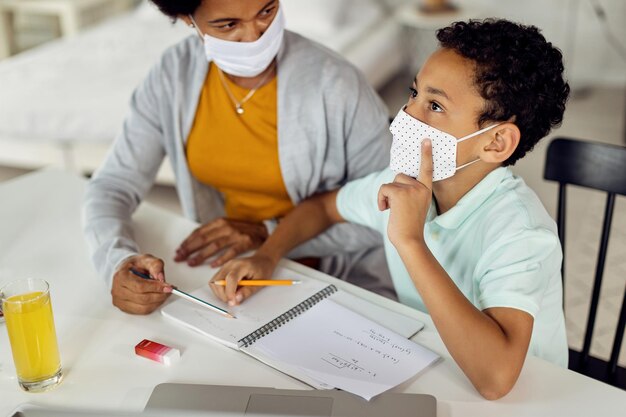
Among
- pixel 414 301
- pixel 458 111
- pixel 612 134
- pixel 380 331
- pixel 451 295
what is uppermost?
pixel 458 111

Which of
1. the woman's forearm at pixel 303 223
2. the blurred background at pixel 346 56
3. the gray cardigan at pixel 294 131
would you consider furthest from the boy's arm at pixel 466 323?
the blurred background at pixel 346 56

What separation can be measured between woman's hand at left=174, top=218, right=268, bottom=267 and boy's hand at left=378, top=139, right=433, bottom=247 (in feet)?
1.18

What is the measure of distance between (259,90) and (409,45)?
283 centimetres

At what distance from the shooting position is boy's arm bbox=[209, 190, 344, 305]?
1.24 metres

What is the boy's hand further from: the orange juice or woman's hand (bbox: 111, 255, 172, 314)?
the orange juice

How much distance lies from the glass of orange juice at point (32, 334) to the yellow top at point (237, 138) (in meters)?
0.63

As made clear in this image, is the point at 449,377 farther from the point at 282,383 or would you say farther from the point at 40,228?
the point at 40,228

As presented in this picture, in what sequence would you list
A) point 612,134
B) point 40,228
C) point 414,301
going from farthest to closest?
point 612,134, point 40,228, point 414,301

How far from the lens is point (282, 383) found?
3.43 feet

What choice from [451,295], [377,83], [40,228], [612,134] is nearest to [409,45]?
[377,83]

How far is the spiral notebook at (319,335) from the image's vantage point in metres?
1.04

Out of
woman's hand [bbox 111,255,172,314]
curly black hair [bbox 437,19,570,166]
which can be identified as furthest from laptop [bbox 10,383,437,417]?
curly black hair [bbox 437,19,570,166]

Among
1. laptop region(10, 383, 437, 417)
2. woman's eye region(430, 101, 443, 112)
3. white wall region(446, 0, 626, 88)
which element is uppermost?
woman's eye region(430, 101, 443, 112)

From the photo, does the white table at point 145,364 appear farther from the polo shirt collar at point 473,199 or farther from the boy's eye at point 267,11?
the boy's eye at point 267,11
